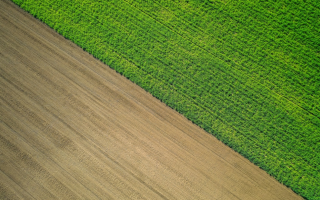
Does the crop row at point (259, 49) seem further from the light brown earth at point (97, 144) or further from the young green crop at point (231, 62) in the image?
the light brown earth at point (97, 144)

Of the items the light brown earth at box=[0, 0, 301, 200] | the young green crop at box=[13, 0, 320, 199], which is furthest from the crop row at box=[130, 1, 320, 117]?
the light brown earth at box=[0, 0, 301, 200]

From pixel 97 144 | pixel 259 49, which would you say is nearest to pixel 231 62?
pixel 259 49

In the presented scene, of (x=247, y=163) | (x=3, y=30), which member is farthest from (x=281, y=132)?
(x=3, y=30)

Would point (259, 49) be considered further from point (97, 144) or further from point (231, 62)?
point (97, 144)

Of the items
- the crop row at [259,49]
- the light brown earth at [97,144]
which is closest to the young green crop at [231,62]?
the crop row at [259,49]

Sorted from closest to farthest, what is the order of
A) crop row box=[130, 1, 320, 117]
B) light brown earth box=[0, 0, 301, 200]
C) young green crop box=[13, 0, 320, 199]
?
light brown earth box=[0, 0, 301, 200], young green crop box=[13, 0, 320, 199], crop row box=[130, 1, 320, 117]

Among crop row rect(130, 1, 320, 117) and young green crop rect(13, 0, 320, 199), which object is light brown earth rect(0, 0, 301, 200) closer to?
young green crop rect(13, 0, 320, 199)

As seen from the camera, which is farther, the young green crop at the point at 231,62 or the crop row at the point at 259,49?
the crop row at the point at 259,49
